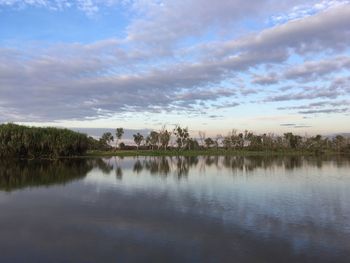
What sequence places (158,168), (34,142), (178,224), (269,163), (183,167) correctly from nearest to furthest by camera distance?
1. (178,224)
2. (158,168)
3. (183,167)
4. (269,163)
5. (34,142)

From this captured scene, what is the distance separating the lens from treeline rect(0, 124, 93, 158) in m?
73.9

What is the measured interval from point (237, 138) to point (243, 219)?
394 feet

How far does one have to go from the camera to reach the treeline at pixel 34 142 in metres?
73.9

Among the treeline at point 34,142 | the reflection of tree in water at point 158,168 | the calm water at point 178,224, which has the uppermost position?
the treeline at point 34,142

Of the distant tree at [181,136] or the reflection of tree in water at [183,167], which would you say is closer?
the reflection of tree in water at [183,167]

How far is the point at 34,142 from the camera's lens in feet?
247

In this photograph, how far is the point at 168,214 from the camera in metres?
18.8

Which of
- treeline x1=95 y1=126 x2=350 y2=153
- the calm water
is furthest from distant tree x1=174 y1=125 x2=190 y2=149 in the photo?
the calm water

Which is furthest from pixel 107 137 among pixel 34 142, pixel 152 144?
pixel 34 142

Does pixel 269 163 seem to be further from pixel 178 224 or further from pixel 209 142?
pixel 209 142

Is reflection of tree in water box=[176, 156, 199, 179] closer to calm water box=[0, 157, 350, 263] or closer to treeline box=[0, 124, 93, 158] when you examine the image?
calm water box=[0, 157, 350, 263]

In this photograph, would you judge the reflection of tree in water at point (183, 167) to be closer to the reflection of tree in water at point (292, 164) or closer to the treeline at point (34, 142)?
the reflection of tree in water at point (292, 164)

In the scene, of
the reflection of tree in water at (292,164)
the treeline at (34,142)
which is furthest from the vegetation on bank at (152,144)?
the reflection of tree in water at (292,164)

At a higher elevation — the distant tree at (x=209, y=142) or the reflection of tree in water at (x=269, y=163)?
the distant tree at (x=209, y=142)
